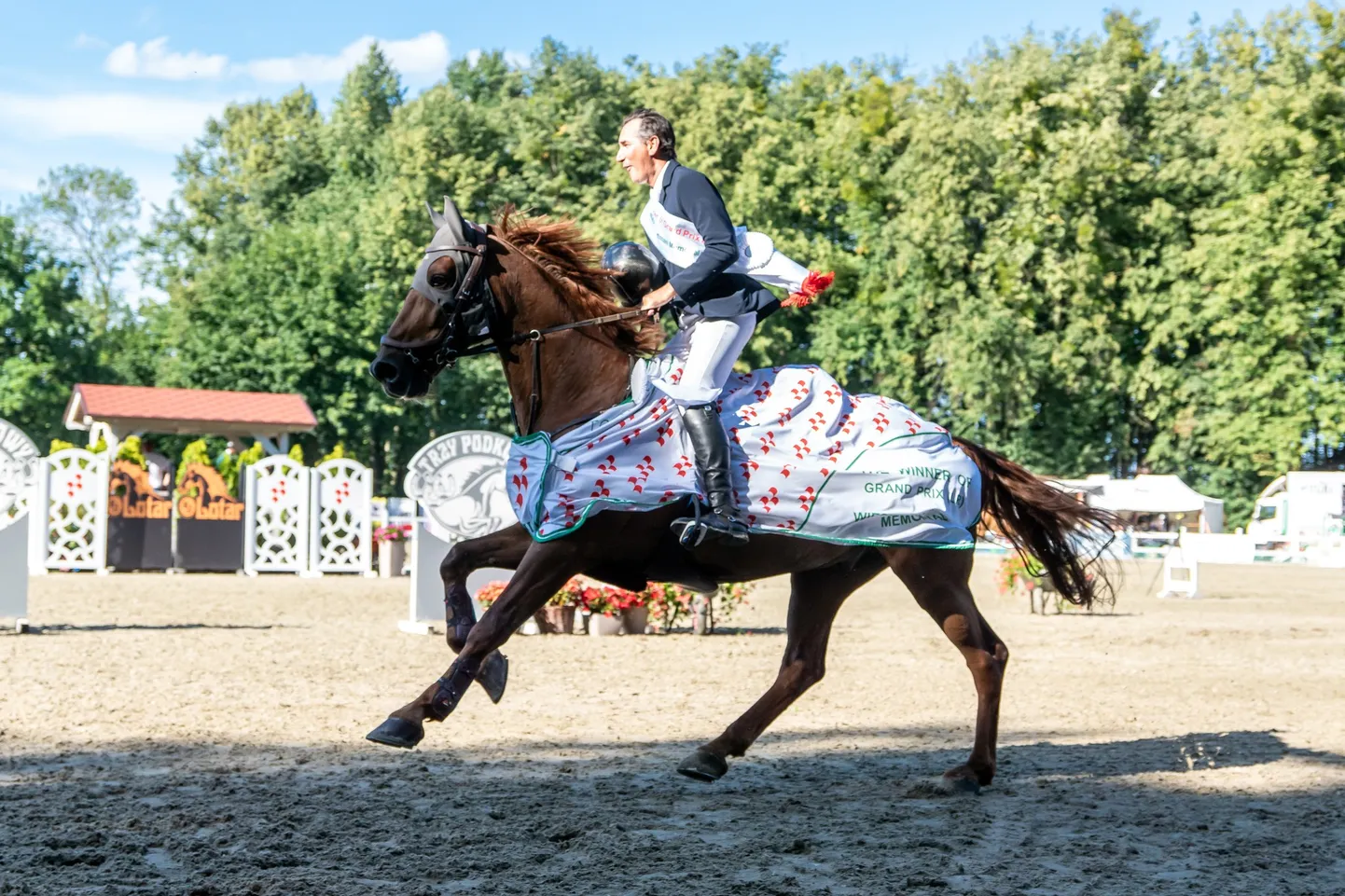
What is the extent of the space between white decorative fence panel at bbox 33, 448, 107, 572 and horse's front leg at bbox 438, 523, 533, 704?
18.1 m

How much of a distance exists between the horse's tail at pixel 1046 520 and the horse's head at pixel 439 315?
8.77ft

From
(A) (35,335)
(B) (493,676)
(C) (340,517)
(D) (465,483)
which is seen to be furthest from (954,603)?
(A) (35,335)

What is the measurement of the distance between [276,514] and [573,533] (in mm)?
19035

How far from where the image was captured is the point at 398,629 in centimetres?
1462

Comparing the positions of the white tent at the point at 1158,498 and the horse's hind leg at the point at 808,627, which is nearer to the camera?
the horse's hind leg at the point at 808,627

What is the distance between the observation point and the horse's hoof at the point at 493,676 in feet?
18.8

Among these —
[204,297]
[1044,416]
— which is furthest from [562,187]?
[1044,416]

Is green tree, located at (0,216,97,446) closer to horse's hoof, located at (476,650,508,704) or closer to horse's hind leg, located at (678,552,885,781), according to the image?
horse's hind leg, located at (678,552,885,781)

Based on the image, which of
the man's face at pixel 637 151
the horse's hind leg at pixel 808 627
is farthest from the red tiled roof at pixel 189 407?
the man's face at pixel 637 151

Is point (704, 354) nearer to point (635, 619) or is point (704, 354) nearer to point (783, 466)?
point (783, 466)

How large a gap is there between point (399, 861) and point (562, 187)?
144 ft

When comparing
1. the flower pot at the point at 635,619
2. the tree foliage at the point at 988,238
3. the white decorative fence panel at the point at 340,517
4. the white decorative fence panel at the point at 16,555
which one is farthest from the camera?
the tree foliage at the point at 988,238

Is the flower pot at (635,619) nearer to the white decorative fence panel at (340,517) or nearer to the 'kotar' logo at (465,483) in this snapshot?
the 'kotar' logo at (465,483)

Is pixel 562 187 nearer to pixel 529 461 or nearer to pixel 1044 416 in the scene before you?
pixel 1044 416
